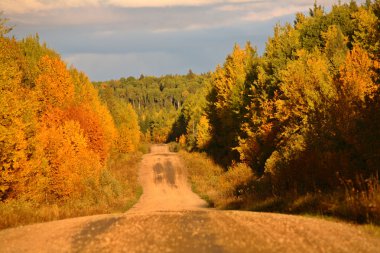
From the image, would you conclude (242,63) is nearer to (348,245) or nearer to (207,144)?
(207,144)

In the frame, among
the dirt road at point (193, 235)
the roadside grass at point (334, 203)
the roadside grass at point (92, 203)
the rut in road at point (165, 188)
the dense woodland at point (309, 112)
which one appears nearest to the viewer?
the dirt road at point (193, 235)

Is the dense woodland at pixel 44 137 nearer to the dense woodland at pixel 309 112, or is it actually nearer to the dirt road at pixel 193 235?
the dirt road at pixel 193 235

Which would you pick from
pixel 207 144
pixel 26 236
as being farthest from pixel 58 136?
pixel 207 144

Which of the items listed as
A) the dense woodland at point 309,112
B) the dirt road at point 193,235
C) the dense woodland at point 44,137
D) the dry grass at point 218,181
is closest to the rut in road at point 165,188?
the dry grass at point 218,181

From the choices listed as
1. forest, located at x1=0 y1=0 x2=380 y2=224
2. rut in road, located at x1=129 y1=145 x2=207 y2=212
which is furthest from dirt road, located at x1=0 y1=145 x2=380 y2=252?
rut in road, located at x1=129 y1=145 x2=207 y2=212

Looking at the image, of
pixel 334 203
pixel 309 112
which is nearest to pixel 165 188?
pixel 309 112

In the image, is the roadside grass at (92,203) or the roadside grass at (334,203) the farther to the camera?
the roadside grass at (92,203)

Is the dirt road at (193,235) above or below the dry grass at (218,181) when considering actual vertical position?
above

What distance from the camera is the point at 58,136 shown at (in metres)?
31.2

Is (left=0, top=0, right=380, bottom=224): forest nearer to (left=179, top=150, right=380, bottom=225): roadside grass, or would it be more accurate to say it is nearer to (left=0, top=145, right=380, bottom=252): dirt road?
(left=179, top=150, right=380, bottom=225): roadside grass

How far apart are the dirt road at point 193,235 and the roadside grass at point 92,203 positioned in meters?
3.71

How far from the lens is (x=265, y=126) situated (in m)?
35.8

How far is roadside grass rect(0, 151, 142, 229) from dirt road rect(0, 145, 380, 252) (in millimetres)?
3712

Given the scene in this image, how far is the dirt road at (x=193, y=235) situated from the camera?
6.39 metres
